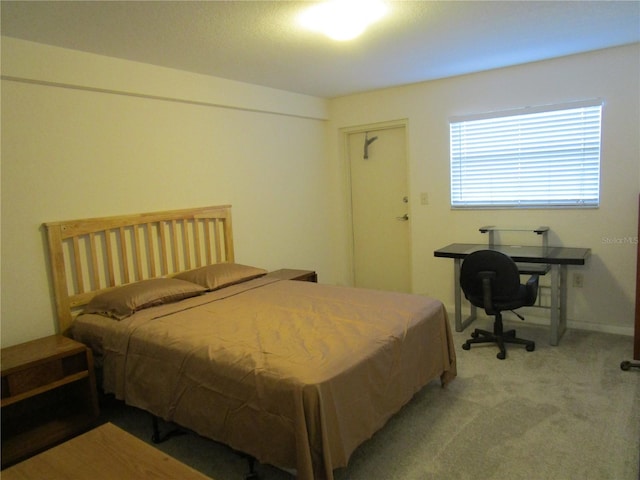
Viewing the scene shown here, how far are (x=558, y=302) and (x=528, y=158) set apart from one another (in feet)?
4.27

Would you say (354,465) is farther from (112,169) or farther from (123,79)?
(123,79)

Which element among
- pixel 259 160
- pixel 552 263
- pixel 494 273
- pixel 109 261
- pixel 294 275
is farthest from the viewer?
pixel 259 160

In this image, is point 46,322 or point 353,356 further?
point 46,322

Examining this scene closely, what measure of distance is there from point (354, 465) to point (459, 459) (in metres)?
0.52

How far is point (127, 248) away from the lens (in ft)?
10.4

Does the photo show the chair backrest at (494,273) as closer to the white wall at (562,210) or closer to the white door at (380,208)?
the white wall at (562,210)

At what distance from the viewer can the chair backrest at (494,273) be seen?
3137mm

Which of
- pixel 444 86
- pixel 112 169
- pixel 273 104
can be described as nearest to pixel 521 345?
pixel 444 86

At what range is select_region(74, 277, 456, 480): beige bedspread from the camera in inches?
70.3

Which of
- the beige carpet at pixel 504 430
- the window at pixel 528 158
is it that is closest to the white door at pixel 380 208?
the window at pixel 528 158

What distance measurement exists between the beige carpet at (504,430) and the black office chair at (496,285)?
40 centimetres

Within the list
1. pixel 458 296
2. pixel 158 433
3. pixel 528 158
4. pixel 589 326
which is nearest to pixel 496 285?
pixel 458 296

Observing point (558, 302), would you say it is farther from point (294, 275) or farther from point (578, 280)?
point (294, 275)

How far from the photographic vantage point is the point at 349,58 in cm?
336
